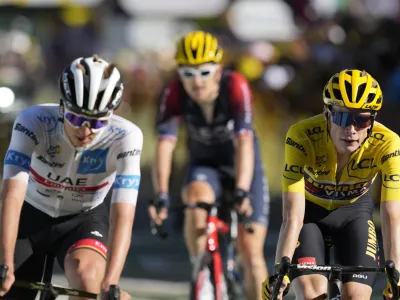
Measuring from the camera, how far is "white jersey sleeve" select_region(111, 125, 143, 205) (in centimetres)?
604

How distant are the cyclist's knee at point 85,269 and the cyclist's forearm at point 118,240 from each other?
197 mm

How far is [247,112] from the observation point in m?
8.77

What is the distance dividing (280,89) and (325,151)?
1027cm

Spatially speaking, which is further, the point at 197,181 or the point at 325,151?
the point at 197,181

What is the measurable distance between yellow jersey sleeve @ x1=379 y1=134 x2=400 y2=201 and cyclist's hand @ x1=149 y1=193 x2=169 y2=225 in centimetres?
230

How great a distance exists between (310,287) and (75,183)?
1.54m

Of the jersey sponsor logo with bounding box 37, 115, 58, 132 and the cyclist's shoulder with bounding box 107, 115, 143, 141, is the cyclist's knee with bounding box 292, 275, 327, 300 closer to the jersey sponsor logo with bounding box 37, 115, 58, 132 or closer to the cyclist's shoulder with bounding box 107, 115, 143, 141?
the cyclist's shoulder with bounding box 107, 115, 143, 141

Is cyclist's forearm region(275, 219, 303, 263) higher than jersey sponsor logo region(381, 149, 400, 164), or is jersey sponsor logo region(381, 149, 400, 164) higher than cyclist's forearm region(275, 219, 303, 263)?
jersey sponsor logo region(381, 149, 400, 164)

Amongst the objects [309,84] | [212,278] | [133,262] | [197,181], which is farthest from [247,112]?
[309,84]

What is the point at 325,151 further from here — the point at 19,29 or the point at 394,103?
the point at 19,29

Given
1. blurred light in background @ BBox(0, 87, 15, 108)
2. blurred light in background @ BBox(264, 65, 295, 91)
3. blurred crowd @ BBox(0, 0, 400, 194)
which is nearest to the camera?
blurred crowd @ BBox(0, 0, 400, 194)

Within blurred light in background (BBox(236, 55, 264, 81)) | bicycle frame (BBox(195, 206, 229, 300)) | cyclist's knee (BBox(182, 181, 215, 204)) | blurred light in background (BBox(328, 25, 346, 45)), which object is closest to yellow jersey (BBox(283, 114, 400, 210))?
bicycle frame (BBox(195, 206, 229, 300))

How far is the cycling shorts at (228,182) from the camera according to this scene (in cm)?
886

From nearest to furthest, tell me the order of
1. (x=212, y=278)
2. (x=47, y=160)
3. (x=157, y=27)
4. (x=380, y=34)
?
(x=47, y=160), (x=212, y=278), (x=380, y=34), (x=157, y=27)
